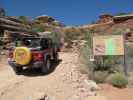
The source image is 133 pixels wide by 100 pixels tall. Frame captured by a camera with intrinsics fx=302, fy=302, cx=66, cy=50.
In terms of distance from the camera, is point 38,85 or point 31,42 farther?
point 31,42

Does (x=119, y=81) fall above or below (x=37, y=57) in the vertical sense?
below

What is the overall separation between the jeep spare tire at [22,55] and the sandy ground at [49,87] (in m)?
0.69

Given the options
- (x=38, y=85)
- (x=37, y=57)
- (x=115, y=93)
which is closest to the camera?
(x=115, y=93)

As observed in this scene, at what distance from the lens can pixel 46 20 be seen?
48.7m

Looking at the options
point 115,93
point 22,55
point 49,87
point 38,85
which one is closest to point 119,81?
point 115,93

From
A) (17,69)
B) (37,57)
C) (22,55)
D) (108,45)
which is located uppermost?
(108,45)

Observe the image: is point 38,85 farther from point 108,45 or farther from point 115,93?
point 108,45

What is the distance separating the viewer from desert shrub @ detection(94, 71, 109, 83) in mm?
13410

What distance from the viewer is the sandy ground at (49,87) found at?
34.1 feet

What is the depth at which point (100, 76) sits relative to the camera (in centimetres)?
1362

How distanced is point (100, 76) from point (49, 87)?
298cm

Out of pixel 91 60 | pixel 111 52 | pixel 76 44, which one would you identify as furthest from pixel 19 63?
pixel 76 44

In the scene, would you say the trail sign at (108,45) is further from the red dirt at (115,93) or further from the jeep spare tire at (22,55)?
the jeep spare tire at (22,55)

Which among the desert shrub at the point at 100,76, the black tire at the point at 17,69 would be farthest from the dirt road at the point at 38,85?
the desert shrub at the point at 100,76
